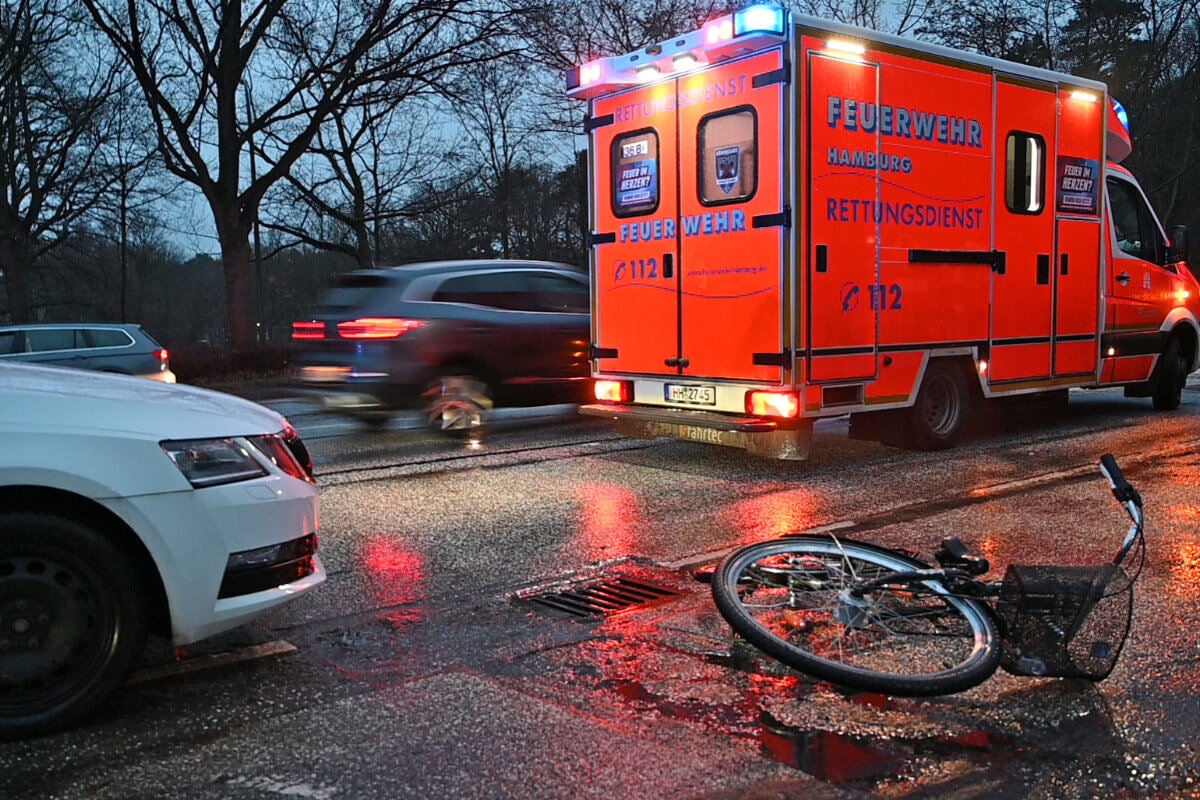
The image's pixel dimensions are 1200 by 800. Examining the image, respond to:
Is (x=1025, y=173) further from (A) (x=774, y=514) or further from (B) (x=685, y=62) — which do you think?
(A) (x=774, y=514)

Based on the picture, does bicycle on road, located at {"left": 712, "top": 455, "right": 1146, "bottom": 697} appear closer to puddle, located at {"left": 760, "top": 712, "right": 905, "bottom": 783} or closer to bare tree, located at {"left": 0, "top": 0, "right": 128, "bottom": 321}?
puddle, located at {"left": 760, "top": 712, "right": 905, "bottom": 783}

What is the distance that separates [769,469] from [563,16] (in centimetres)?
2164

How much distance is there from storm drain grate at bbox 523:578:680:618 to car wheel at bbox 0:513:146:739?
200cm

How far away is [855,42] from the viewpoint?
318 inches

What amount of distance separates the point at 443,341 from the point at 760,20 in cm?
453

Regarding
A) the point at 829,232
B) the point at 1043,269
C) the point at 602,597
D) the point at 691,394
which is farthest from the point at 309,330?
the point at 1043,269

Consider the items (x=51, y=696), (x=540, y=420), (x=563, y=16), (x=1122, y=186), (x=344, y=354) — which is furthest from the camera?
(x=563, y=16)

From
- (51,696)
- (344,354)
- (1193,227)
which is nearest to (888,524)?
(51,696)

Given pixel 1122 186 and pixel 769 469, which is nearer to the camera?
pixel 769 469

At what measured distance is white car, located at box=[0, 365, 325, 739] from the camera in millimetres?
3455

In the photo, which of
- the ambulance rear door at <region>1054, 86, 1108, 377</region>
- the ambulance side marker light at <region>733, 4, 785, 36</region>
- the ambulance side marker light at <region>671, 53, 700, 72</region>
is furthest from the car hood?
the ambulance rear door at <region>1054, 86, 1108, 377</region>

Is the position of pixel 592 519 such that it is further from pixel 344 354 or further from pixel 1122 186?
pixel 1122 186

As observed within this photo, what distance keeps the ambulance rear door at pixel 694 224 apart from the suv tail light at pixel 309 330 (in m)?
2.91

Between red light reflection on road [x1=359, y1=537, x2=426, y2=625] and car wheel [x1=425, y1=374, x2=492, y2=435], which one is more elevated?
car wheel [x1=425, y1=374, x2=492, y2=435]
